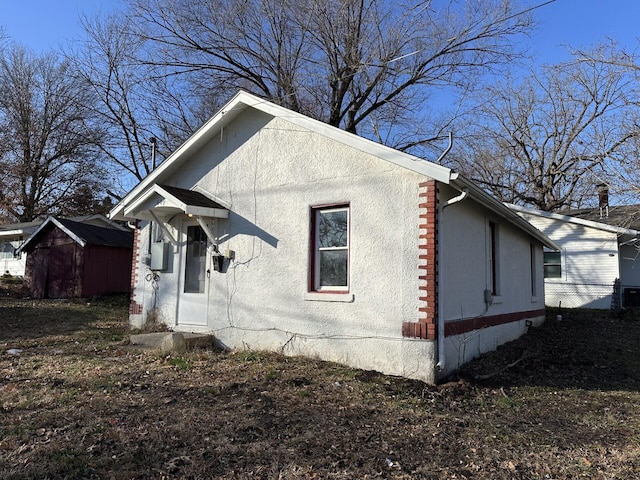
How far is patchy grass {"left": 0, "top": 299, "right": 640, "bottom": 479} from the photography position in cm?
407

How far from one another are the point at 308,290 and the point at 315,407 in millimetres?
2732

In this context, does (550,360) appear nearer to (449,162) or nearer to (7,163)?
(449,162)

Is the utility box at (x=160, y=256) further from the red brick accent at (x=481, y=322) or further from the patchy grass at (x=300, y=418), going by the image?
the red brick accent at (x=481, y=322)

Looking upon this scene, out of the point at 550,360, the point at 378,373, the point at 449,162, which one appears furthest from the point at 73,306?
the point at 449,162

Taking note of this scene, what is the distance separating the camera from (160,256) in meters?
10.0

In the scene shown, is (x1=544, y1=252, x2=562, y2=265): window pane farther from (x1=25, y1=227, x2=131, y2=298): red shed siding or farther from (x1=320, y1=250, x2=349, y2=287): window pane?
(x1=25, y1=227, x2=131, y2=298): red shed siding

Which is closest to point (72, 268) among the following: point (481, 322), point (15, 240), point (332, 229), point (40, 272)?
point (40, 272)

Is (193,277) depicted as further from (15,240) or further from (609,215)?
(15,240)

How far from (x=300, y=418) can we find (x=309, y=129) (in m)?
5.07

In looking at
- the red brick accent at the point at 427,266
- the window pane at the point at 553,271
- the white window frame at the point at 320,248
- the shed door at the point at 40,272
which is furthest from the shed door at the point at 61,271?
the window pane at the point at 553,271

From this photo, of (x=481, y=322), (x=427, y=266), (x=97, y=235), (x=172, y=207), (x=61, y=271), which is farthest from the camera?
(x=97, y=235)

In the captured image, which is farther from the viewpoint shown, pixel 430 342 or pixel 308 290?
pixel 308 290

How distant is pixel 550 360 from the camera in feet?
29.2

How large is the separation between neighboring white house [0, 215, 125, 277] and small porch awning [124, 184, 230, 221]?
1768 centimetres
